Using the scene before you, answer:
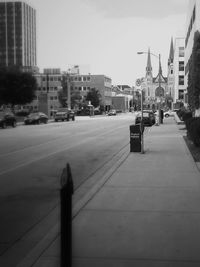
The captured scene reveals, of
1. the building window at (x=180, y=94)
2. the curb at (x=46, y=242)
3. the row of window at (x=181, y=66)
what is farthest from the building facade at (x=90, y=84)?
the curb at (x=46, y=242)

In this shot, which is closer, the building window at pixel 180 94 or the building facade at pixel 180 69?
the building facade at pixel 180 69

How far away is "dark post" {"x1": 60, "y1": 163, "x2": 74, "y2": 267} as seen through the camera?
14.3 feet

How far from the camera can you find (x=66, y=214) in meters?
4.44

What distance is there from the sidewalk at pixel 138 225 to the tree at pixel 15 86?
70288mm

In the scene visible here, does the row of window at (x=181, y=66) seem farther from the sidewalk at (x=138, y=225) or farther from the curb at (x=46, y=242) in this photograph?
the curb at (x=46, y=242)

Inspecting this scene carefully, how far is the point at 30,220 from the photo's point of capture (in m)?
8.44

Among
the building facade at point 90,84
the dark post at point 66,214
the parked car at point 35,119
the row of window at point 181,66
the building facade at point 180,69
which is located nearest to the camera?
the dark post at point 66,214

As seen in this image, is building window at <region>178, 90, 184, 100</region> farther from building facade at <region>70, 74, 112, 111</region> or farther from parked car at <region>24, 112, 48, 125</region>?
parked car at <region>24, 112, 48, 125</region>

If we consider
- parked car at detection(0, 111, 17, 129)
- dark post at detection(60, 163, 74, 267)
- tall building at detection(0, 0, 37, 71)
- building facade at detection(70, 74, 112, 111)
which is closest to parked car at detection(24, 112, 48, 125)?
parked car at detection(0, 111, 17, 129)

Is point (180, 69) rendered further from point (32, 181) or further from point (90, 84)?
point (32, 181)

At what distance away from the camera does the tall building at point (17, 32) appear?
13638cm

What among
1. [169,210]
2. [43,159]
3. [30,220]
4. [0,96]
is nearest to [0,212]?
[30,220]

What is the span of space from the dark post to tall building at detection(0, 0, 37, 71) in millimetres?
127654

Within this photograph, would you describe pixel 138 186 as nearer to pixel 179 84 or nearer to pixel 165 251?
pixel 165 251
